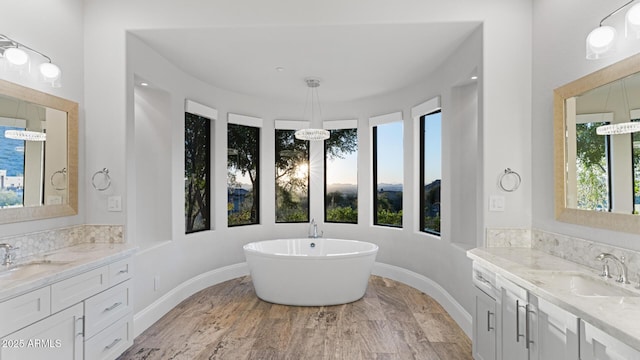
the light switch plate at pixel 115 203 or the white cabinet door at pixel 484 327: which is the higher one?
the light switch plate at pixel 115 203

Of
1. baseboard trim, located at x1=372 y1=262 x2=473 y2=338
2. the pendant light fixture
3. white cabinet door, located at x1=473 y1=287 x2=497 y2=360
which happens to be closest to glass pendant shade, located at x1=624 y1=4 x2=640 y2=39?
white cabinet door, located at x1=473 y1=287 x2=497 y2=360

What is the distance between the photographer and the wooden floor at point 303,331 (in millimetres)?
2926

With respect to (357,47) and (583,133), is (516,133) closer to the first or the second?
(583,133)

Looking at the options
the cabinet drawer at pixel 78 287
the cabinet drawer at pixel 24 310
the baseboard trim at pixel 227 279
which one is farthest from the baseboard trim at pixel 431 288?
the cabinet drawer at pixel 24 310

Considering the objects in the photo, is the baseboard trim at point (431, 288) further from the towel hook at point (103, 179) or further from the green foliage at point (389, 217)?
the towel hook at point (103, 179)

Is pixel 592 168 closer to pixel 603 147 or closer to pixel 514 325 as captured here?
pixel 603 147

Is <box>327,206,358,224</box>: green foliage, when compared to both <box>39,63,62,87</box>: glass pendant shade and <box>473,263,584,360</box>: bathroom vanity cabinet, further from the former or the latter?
<box>39,63,62,87</box>: glass pendant shade

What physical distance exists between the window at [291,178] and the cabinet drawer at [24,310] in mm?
3981

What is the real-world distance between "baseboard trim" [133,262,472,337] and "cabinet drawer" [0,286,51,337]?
1362mm

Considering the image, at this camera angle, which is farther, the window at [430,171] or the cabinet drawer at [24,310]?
the window at [430,171]

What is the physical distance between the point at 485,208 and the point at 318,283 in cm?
196

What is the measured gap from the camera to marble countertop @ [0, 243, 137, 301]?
182cm

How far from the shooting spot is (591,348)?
4.67ft

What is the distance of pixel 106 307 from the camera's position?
249cm
